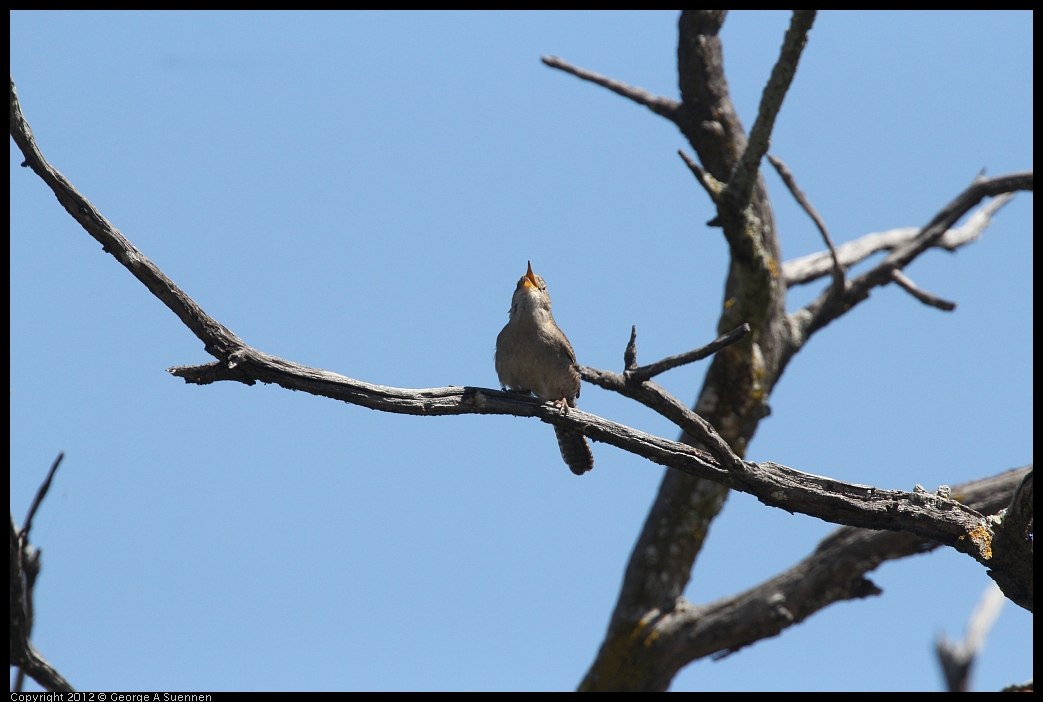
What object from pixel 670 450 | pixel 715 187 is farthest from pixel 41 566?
pixel 715 187

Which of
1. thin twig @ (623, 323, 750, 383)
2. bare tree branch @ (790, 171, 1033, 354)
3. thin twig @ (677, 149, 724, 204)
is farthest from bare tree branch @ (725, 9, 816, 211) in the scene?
thin twig @ (623, 323, 750, 383)

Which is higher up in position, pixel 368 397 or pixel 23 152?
pixel 23 152

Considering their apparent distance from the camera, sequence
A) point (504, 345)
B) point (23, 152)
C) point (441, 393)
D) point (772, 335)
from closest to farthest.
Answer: point (23, 152)
point (441, 393)
point (504, 345)
point (772, 335)

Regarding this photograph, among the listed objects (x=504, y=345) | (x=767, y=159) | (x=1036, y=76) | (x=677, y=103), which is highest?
(x=677, y=103)

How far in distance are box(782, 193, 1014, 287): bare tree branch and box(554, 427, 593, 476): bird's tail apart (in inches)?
142

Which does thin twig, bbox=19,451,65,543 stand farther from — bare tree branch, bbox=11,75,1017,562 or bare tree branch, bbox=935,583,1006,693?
bare tree branch, bbox=935,583,1006,693

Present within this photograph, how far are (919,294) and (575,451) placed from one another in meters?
5.12

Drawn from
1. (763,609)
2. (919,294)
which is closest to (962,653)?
(763,609)

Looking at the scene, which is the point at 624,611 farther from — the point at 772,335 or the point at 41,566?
the point at 41,566

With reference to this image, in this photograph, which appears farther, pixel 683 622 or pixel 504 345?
pixel 683 622

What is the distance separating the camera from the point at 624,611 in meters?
7.96

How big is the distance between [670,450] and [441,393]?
1.30m

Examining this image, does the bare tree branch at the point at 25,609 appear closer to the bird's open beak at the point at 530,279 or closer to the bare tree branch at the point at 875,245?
the bird's open beak at the point at 530,279

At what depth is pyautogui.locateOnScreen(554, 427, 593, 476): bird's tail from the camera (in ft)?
20.9
